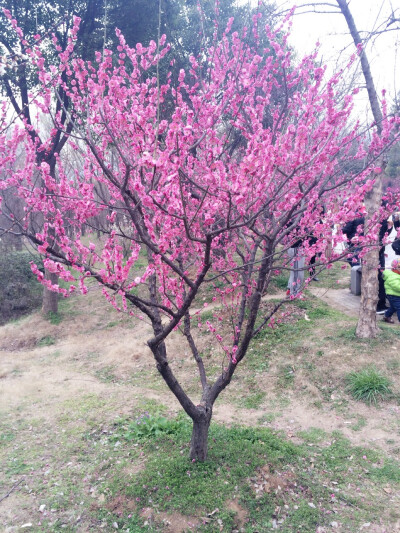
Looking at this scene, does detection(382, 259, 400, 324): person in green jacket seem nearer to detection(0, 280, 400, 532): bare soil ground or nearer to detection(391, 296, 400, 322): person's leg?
detection(391, 296, 400, 322): person's leg

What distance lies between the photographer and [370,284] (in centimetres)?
550

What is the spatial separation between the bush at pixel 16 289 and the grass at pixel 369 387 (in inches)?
323

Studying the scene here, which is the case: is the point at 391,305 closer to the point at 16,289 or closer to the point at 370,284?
the point at 370,284

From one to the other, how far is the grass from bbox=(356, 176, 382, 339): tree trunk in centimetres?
84

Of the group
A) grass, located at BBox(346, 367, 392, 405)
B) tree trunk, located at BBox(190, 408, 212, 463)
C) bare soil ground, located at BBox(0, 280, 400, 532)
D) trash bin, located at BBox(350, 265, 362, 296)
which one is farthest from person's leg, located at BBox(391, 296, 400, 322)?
tree trunk, located at BBox(190, 408, 212, 463)

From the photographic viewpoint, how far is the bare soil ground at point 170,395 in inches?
159

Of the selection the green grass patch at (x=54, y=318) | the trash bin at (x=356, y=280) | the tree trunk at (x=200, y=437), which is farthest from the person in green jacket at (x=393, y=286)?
the green grass patch at (x=54, y=318)

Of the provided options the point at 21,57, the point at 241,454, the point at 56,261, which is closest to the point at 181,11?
the point at 21,57

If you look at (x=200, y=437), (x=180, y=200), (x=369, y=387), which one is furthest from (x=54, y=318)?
(x=180, y=200)

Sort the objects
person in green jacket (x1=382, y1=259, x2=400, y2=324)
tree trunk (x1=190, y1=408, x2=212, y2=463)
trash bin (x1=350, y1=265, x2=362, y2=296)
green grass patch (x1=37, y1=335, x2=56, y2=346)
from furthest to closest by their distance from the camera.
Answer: green grass patch (x1=37, y1=335, x2=56, y2=346), trash bin (x1=350, y1=265, x2=362, y2=296), person in green jacket (x1=382, y1=259, x2=400, y2=324), tree trunk (x1=190, y1=408, x2=212, y2=463)

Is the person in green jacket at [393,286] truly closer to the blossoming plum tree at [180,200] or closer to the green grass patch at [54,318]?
the blossoming plum tree at [180,200]

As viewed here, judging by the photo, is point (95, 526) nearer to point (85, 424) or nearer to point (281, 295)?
point (85, 424)

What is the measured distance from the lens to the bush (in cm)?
978

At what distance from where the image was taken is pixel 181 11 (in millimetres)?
8812
